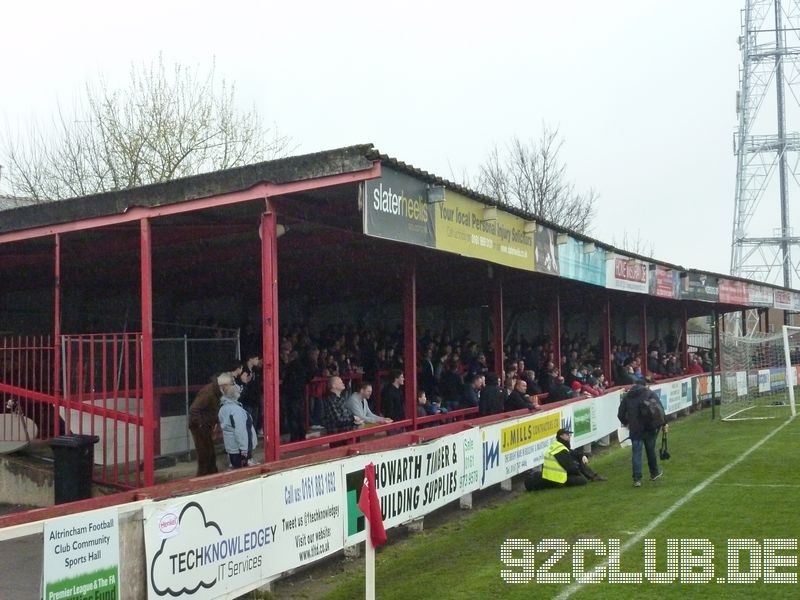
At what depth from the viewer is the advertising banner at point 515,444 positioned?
13.0m

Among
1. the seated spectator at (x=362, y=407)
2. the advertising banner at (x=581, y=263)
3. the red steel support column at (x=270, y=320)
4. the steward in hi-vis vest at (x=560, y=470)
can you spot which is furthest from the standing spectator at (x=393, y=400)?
the red steel support column at (x=270, y=320)

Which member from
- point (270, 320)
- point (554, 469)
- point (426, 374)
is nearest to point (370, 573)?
point (270, 320)

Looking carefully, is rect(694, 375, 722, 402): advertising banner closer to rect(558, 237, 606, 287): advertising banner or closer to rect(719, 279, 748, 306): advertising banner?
rect(719, 279, 748, 306): advertising banner

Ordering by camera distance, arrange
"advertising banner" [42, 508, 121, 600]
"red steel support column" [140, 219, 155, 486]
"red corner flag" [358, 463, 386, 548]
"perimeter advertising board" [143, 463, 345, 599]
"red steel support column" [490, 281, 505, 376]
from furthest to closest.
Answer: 1. "red steel support column" [490, 281, 505, 376]
2. "red steel support column" [140, 219, 155, 486]
3. "red corner flag" [358, 463, 386, 548]
4. "perimeter advertising board" [143, 463, 345, 599]
5. "advertising banner" [42, 508, 121, 600]

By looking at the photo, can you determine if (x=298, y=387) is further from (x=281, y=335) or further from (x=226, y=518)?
(x=226, y=518)

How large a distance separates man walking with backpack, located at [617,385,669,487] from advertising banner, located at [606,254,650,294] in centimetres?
658

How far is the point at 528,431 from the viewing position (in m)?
14.8

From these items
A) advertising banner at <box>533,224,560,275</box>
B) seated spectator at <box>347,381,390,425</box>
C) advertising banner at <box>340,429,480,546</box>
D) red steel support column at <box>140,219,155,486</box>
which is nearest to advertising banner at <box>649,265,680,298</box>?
advertising banner at <box>533,224,560,275</box>

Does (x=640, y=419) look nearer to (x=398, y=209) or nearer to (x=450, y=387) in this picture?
(x=450, y=387)

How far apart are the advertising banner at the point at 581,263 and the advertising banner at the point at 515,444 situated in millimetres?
2812

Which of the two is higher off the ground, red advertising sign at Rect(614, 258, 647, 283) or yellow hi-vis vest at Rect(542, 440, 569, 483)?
red advertising sign at Rect(614, 258, 647, 283)

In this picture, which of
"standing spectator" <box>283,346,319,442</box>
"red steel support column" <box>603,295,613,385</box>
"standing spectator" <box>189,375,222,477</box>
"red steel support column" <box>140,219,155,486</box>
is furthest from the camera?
"red steel support column" <box>603,295,613,385</box>

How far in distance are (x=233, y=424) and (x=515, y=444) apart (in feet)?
17.7

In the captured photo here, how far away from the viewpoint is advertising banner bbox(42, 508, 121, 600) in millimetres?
5180
